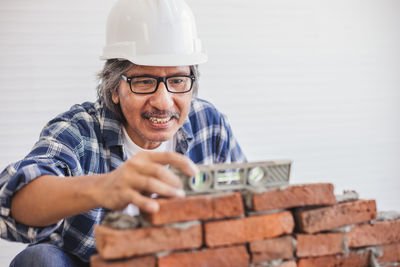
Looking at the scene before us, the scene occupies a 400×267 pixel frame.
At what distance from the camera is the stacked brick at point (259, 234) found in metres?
1.11

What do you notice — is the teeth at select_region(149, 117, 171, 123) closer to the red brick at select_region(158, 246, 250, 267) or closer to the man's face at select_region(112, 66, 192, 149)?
the man's face at select_region(112, 66, 192, 149)

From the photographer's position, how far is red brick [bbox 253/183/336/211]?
118cm

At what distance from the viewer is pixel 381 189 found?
14.9ft

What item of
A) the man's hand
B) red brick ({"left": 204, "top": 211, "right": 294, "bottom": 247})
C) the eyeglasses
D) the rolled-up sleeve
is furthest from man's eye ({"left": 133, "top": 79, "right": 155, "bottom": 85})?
red brick ({"left": 204, "top": 211, "right": 294, "bottom": 247})

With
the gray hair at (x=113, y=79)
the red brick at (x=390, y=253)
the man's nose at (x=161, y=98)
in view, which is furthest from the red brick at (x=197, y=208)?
the gray hair at (x=113, y=79)

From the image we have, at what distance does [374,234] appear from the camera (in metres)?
1.30

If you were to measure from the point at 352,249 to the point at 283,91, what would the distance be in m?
3.02

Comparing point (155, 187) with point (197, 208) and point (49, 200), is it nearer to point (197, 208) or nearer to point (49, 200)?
point (197, 208)

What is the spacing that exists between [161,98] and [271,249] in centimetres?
109

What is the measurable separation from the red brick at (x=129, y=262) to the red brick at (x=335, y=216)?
0.43m

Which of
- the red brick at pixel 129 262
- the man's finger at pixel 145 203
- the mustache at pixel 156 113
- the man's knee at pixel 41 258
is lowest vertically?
the man's knee at pixel 41 258

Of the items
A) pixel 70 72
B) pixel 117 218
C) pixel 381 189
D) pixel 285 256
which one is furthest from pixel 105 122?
pixel 381 189

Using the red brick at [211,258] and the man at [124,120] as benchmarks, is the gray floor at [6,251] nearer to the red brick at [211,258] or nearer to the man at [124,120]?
the man at [124,120]

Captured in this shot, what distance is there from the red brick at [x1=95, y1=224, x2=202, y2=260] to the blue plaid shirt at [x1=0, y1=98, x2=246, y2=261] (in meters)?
0.49
